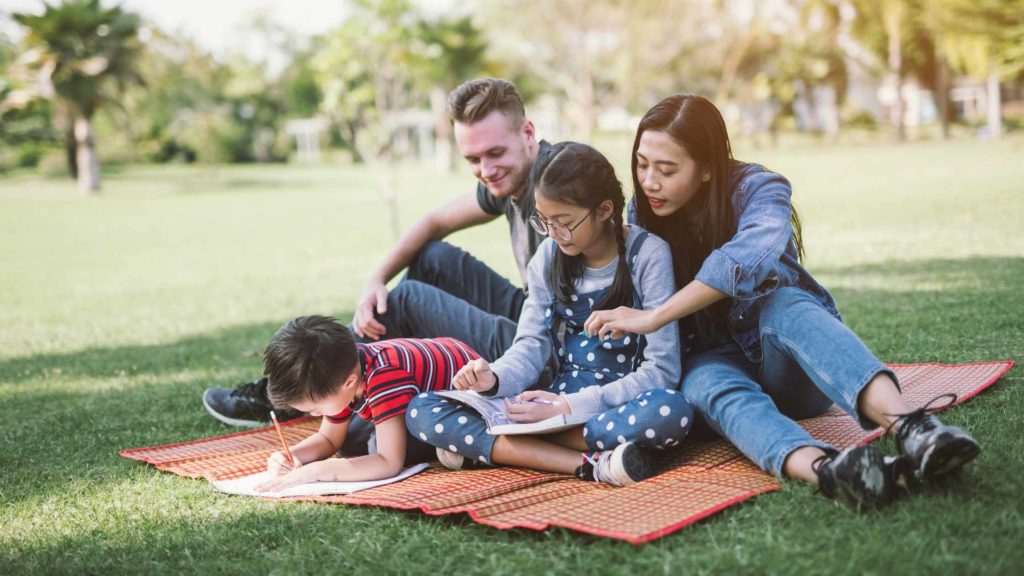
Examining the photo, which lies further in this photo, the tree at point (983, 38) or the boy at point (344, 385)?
the tree at point (983, 38)

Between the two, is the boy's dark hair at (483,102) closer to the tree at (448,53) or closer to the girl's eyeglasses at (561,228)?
the girl's eyeglasses at (561,228)

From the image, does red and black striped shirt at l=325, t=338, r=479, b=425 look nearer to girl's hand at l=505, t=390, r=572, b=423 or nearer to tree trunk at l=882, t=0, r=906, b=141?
girl's hand at l=505, t=390, r=572, b=423

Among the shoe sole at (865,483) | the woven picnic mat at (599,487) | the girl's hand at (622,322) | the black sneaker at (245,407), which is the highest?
the girl's hand at (622,322)

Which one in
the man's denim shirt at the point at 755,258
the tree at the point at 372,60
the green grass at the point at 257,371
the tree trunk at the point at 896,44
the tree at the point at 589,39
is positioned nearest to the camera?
the green grass at the point at 257,371

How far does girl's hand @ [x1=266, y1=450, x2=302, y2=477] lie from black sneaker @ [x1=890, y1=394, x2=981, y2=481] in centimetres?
200

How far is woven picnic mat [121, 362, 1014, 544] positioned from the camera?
8.09 ft

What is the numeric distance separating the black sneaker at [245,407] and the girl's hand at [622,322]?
1875mm

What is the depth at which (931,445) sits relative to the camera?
2.31 m

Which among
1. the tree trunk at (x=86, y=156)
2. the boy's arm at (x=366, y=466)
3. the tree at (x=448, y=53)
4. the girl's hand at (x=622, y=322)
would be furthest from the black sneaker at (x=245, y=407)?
the tree at (x=448, y=53)

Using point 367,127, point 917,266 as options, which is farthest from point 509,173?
point 367,127

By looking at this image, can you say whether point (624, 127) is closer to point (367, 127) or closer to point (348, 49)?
point (367, 127)

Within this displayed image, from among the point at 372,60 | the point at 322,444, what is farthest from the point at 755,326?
the point at 372,60

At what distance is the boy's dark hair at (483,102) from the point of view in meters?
3.77

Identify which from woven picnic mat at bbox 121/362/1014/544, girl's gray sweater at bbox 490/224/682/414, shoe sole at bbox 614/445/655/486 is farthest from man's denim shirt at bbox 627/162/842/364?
shoe sole at bbox 614/445/655/486
